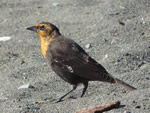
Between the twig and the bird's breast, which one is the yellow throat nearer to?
the bird's breast

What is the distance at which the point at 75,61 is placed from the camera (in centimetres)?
658

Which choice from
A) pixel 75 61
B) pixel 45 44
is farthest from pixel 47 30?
pixel 75 61

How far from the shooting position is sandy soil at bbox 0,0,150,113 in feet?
19.4

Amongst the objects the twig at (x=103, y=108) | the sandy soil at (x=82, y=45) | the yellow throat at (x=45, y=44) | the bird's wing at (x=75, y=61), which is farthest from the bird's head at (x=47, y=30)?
the twig at (x=103, y=108)

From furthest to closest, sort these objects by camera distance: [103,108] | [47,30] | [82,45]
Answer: [82,45], [47,30], [103,108]

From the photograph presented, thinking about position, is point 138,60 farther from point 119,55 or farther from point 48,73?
point 48,73

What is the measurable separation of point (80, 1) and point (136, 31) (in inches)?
115

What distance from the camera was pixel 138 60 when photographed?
7473mm

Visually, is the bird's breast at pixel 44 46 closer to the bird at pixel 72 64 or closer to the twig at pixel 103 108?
the bird at pixel 72 64

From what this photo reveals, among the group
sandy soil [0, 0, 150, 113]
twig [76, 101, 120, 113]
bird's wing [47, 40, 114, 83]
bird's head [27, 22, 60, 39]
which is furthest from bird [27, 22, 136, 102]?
twig [76, 101, 120, 113]

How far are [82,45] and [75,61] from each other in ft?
6.46

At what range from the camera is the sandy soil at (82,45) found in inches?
233

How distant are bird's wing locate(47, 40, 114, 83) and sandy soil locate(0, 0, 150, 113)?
→ 13.3 inches

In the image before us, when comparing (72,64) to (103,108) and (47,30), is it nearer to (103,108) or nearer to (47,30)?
(47,30)
